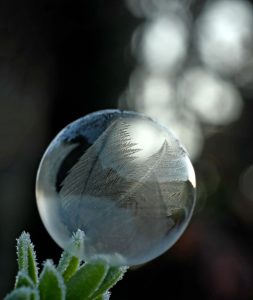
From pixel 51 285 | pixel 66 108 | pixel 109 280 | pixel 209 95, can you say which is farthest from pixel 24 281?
pixel 209 95

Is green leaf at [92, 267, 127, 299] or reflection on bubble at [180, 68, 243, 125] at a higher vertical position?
green leaf at [92, 267, 127, 299]

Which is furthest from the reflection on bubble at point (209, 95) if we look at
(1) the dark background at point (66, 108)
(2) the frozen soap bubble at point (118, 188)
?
(2) the frozen soap bubble at point (118, 188)

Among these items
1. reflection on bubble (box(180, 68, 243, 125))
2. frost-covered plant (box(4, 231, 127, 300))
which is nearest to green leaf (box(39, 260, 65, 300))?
frost-covered plant (box(4, 231, 127, 300))

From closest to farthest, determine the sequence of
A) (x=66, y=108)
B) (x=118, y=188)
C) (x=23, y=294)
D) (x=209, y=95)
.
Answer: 1. (x=23, y=294)
2. (x=118, y=188)
3. (x=66, y=108)
4. (x=209, y=95)

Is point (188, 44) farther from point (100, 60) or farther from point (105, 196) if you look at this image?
point (105, 196)

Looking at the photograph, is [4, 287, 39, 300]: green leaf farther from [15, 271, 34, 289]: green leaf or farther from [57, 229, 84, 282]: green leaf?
[57, 229, 84, 282]: green leaf

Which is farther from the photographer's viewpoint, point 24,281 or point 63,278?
point 63,278

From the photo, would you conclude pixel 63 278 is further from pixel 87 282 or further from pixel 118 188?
pixel 118 188

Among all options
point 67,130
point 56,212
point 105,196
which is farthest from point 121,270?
point 67,130
